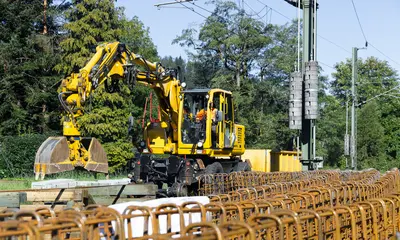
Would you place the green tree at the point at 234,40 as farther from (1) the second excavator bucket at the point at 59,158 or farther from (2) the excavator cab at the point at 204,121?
(1) the second excavator bucket at the point at 59,158

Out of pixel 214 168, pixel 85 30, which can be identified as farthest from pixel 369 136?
pixel 214 168

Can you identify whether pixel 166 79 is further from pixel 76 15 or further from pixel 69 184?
pixel 76 15

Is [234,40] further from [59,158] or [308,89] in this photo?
[59,158]

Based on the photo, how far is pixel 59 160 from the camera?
555 inches

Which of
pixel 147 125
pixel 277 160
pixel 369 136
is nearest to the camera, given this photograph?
pixel 147 125

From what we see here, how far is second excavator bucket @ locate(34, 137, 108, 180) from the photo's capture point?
13844 mm

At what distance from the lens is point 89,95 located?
1616 centimetres

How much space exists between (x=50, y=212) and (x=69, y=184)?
19.1 ft

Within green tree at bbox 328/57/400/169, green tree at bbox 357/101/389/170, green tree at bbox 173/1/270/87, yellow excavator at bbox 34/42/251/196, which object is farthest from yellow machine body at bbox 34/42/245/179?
green tree at bbox 357/101/389/170

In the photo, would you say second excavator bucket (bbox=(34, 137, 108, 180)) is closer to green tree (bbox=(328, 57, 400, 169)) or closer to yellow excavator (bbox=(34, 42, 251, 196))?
yellow excavator (bbox=(34, 42, 251, 196))

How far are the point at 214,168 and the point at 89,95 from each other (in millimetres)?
5650

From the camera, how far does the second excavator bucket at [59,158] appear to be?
1384 centimetres

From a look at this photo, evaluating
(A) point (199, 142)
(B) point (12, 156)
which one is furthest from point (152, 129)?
(B) point (12, 156)

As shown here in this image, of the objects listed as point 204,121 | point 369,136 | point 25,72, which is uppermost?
point 25,72
